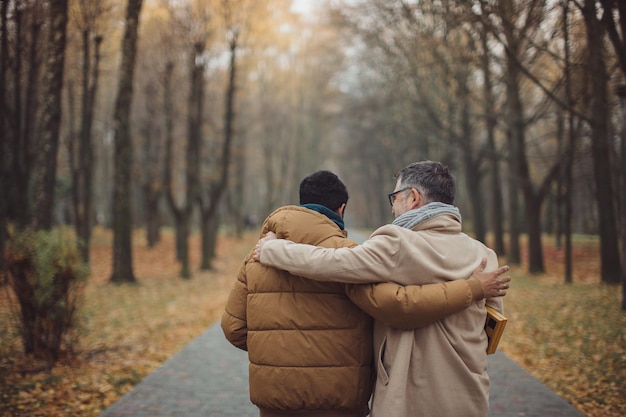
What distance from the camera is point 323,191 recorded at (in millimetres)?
2801

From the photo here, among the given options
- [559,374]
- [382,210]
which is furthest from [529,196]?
[382,210]

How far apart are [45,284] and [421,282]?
17.7 feet

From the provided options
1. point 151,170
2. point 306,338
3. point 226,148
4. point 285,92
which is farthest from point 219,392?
point 285,92

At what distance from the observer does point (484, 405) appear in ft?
8.50

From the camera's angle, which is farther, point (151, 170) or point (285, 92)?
point (285, 92)

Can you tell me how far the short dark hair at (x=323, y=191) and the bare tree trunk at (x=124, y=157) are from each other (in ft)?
42.2

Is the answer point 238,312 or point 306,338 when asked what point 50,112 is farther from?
point 306,338

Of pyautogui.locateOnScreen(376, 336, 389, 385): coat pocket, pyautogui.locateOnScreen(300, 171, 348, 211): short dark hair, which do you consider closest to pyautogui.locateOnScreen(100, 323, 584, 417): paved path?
pyautogui.locateOnScreen(376, 336, 389, 385): coat pocket

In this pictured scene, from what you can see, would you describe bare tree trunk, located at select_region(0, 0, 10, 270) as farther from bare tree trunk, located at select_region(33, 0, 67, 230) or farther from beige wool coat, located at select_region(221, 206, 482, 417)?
beige wool coat, located at select_region(221, 206, 482, 417)

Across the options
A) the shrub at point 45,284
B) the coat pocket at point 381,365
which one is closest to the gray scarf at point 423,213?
the coat pocket at point 381,365

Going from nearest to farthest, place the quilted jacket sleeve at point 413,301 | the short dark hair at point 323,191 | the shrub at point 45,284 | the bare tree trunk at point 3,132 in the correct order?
the quilted jacket sleeve at point 413,301, the short dark hair at point 323,191, the shrub at point 45,284, the bare tree trunk at point 3,132

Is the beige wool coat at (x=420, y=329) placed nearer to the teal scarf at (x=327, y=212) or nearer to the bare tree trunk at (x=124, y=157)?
the teal scarf at (x=327, y=212)

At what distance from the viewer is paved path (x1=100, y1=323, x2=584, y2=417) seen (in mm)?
5301

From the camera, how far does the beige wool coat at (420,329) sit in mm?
2445
